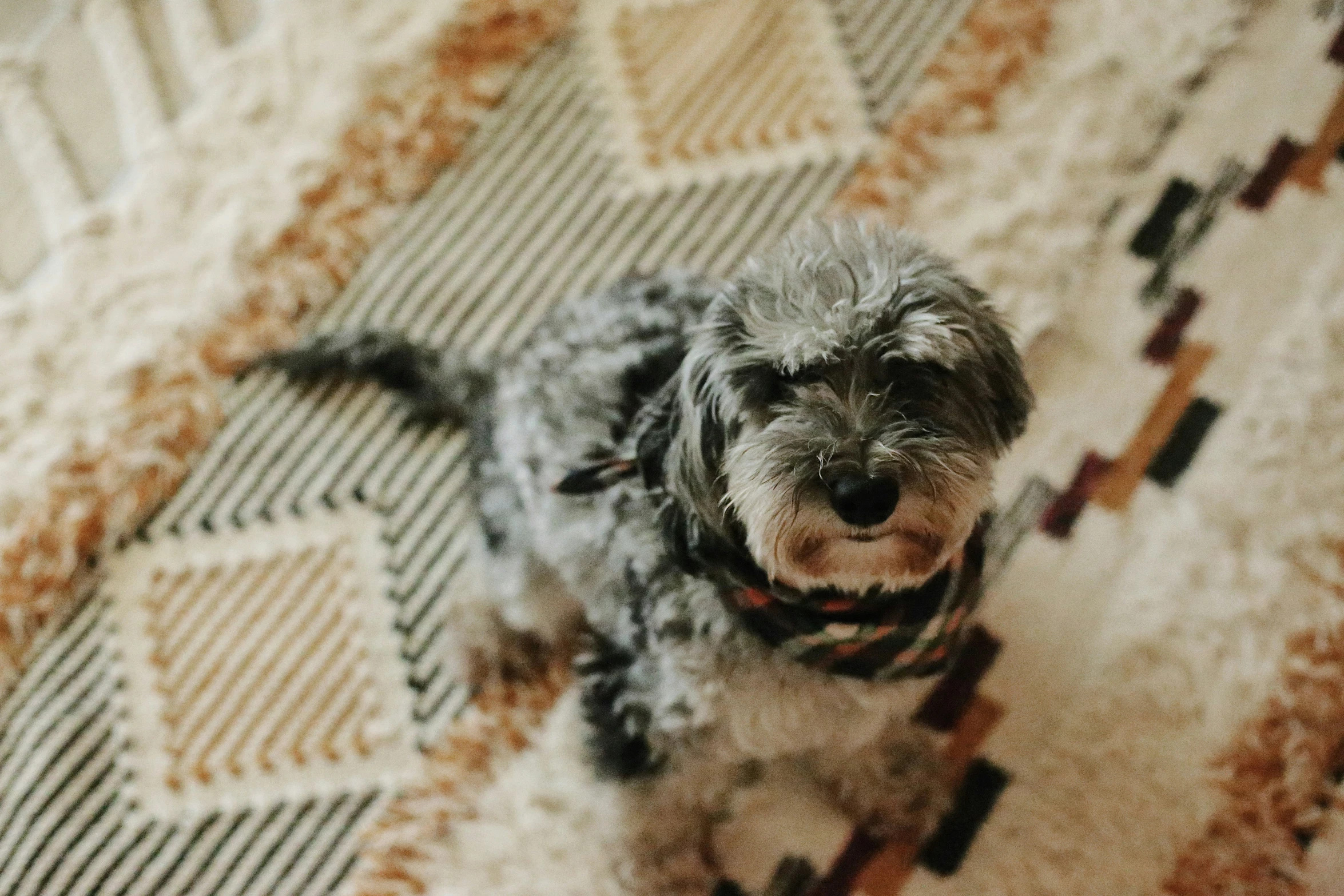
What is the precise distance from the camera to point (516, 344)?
84.7 inches

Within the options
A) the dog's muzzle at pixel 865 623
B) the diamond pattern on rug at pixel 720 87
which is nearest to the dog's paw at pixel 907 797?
the dog's muzzle at pixel 865 623

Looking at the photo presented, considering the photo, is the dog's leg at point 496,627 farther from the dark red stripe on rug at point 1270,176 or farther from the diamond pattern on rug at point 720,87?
the dark red stripe on rug at point 1270,176

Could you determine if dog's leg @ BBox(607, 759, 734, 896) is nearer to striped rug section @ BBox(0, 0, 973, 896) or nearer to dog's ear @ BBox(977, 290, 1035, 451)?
striped rug section @ BBox(0, 0, 973, 896)

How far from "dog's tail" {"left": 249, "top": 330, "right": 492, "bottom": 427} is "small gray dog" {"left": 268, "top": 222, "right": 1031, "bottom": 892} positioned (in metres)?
0.19

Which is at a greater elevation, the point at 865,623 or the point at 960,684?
the point at 865,623

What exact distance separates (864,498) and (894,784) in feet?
2.27

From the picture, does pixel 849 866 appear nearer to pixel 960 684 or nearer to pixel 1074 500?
pixel 960 684

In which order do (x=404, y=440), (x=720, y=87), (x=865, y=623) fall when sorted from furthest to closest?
(x=720, y=87), (x=404, y=440), (x=865, y=623)

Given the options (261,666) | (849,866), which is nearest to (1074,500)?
(849,866)

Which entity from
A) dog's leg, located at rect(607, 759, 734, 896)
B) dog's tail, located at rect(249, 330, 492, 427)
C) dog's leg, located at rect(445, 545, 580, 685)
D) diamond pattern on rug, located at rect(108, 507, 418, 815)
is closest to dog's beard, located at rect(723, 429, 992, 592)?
dog's leg, located at rect(607, 759, 734, 896)

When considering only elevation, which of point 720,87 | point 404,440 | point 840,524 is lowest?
point 404,440

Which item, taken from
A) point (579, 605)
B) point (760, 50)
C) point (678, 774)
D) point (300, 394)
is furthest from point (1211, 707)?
point (300, 394)

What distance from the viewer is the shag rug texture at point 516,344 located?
173cm

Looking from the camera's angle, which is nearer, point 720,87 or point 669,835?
point 669,835
